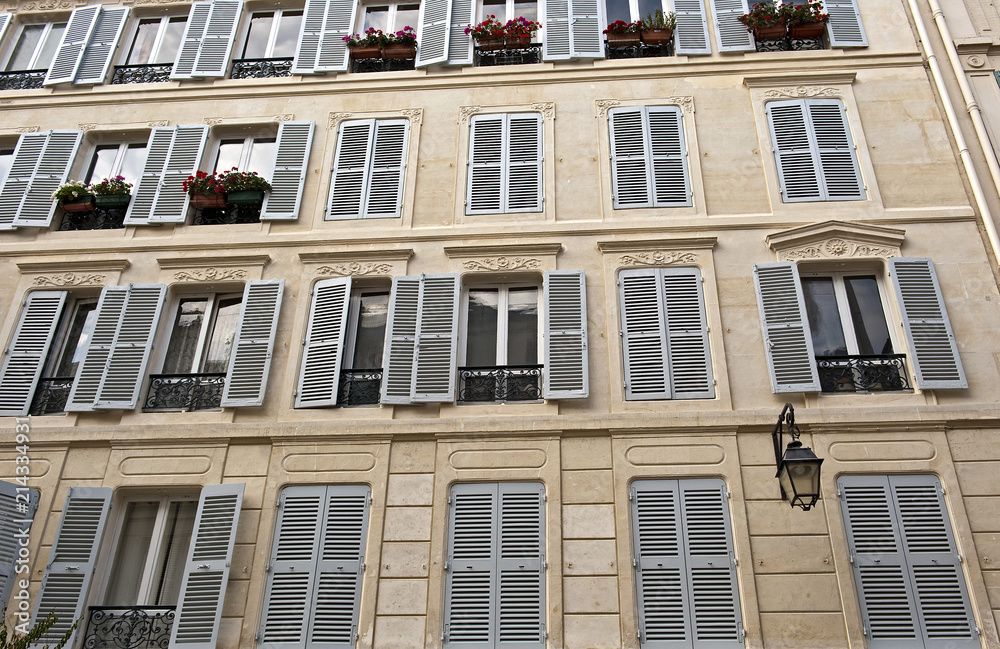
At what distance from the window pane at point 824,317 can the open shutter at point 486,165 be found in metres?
3.82

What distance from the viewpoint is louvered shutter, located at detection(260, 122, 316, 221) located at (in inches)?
420

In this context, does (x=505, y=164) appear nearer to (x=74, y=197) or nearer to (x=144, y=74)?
(x=74, y=197)

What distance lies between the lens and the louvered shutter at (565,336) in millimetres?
9008

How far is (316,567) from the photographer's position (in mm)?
8320

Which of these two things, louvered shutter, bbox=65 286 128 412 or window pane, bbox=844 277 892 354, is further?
louvered shutter, bbox=65 286 128 412

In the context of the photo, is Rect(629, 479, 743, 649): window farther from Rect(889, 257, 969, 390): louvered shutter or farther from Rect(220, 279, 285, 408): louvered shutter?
Rect(220, 279, 285, 408): louvered shutter

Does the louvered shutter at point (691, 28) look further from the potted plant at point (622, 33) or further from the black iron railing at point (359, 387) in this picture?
the black iron railing at point (359, 387)

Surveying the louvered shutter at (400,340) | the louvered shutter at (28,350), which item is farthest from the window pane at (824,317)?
the louvered shutter at (28,350)

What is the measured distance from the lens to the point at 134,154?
11781 millimetres

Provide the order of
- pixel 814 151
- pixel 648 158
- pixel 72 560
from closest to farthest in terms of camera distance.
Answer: pixel 72 560
pixel 814 151
pixel 648 158

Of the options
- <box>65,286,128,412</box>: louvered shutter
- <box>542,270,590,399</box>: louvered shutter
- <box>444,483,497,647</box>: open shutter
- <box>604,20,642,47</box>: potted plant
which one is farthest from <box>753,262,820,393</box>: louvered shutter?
<box>65,286,128,412</box>: louvered shutter

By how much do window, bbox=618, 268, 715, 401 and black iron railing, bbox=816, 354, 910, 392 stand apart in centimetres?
123

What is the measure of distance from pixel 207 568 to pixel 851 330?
7.26m

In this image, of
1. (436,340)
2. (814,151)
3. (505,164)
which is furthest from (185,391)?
(814,151)
